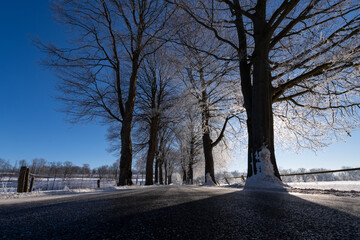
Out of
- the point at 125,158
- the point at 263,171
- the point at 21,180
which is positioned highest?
the point at 125,158

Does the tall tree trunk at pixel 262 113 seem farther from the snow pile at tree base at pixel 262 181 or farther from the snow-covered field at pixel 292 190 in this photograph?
the snow-covered field at pixel 292 190

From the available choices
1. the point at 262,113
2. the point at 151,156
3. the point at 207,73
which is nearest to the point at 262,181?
the point at 262,113

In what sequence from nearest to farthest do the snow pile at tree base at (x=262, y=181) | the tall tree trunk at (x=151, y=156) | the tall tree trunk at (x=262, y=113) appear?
1. the snow pile at tree base at (x=262, y=181)
2. the tall tree trunk at (x=262, y=113)
3. the tall tree trunk at (x=151, y=156)

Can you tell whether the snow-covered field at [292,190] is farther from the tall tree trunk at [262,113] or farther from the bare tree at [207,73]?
the bare tree at [207,73]

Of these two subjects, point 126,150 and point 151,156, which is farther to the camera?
point 151,156

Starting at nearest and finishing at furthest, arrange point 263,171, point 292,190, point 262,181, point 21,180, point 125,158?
point 292,190 → point 262,181 → point 263,171 → point 21,180 → point 125,158

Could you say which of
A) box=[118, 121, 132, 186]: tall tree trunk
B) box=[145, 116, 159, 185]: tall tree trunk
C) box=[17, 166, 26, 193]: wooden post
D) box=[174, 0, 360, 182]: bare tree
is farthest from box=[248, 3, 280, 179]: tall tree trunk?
box=[145, 116, 159, 185]: tall tree trunk

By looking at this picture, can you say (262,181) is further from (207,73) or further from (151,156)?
(151,156)

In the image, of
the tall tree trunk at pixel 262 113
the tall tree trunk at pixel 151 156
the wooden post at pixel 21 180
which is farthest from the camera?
the tall tree trunk at pixel 151 156

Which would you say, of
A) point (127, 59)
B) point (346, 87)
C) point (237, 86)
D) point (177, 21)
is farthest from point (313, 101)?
point (127, 59)

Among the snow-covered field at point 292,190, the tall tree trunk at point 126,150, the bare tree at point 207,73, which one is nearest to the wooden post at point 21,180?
the snow-covered field at point 292,190

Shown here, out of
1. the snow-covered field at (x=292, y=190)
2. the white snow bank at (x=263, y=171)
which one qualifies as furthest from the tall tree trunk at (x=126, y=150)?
the white snow bank at (x=263, y=171)

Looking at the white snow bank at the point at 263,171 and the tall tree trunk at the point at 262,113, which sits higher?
the tall tree trunk at the point at 262,113

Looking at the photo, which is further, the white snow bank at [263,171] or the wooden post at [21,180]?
the wooden post at [21,180]
